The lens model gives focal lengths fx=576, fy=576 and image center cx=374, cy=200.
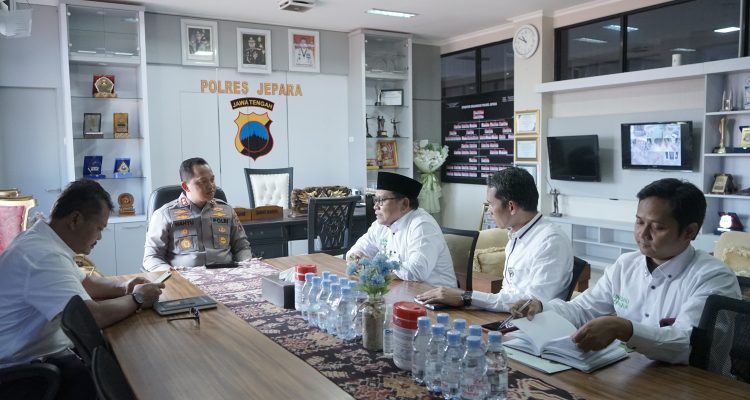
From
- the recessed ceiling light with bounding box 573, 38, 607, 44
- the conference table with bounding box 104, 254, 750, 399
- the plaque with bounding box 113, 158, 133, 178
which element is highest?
the recessed ceiling light with bounding box 573, 38, 607, 44

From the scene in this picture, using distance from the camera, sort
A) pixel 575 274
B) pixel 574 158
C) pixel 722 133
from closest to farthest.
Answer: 1. pixel 575 274
2. pixel 722 133
3. pixel 574 158

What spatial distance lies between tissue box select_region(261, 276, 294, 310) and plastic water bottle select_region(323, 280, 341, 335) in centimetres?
37

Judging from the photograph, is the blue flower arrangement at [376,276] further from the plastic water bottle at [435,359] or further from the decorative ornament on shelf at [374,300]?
the plastic water bottle at [435,359]

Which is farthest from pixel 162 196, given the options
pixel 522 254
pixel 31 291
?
pixel 522 254

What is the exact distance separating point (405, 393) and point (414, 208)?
5.51 ft

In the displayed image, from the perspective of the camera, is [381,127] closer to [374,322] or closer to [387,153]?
[387,153]

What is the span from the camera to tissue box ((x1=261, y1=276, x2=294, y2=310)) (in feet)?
7.79

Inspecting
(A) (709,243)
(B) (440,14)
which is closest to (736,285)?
(A) (709,243)

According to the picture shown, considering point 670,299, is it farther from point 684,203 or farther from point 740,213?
point 740,213

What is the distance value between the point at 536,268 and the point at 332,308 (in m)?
0.89

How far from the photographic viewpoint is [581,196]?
6.76m

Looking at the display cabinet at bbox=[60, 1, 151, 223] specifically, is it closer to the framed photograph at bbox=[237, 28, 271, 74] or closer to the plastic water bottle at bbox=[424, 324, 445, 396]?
the framed photograph at bbox=[237, 28, 271, 74]

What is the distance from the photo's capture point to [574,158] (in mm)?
6586

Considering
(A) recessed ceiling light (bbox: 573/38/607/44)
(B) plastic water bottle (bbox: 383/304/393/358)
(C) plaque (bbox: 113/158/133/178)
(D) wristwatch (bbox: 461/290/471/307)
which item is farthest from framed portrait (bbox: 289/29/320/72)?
(B) plastic water bottle (bbox: 383/304/393/358)
